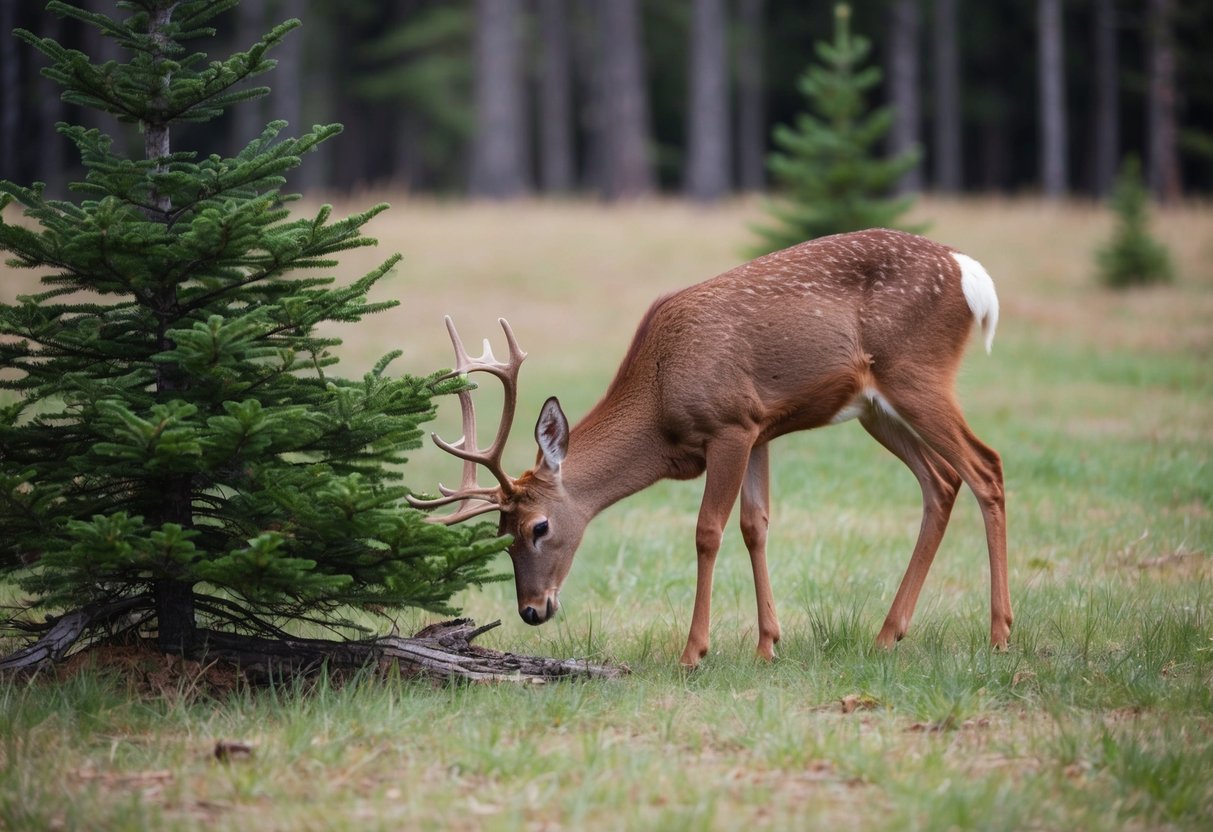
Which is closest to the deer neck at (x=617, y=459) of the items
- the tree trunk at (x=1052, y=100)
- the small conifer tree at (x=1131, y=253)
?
the small conifer tree at (x=1131, y=253)

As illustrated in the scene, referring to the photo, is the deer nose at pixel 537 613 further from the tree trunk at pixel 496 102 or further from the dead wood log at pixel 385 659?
the tree trunk at pixel 496 102

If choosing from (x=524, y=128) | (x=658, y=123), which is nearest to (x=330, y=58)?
(x=524, y=128)

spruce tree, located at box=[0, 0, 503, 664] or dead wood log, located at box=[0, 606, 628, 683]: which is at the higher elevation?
spruce tree, located at box=[0, 0, 503, 664]

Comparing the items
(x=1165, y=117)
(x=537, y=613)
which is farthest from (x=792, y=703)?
(x=1165, y=117)

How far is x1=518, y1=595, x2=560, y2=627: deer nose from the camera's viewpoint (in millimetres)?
5891

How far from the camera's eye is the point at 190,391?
500 cm

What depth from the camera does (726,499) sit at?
5.88 m

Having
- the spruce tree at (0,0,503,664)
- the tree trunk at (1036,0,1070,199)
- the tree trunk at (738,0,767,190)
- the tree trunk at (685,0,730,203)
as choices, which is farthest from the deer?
the tree trunk at (738,0,767,190)

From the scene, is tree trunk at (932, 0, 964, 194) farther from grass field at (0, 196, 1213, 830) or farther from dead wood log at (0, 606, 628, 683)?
dead wood log at (0, 606, 628, 683)

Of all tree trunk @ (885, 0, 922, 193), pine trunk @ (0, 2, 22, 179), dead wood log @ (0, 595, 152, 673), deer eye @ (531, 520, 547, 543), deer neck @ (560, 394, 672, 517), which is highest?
tree trunk @ (885, 0, 922, 193)

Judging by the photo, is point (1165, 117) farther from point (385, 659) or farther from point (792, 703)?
point (385, 659)

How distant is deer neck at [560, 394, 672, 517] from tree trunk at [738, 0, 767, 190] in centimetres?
3541

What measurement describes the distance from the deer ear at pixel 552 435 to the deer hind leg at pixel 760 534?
95 centimetres

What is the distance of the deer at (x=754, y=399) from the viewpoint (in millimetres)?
5875
